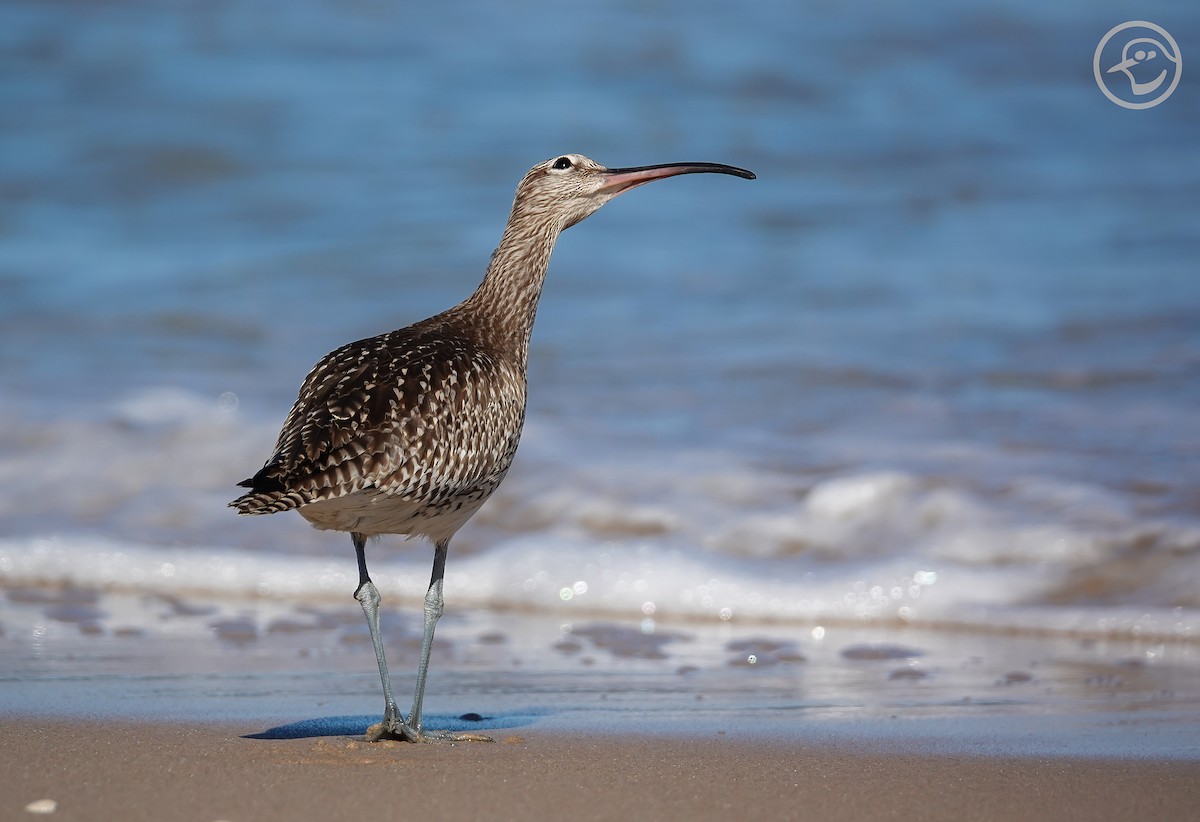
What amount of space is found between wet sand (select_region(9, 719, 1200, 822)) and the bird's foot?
0.06 meters

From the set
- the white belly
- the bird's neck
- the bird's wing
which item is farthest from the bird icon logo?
the white belly

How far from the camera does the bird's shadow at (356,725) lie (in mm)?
4998

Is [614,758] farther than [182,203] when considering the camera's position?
No

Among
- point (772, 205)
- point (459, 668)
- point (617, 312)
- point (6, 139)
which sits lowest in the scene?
point (459, 668)

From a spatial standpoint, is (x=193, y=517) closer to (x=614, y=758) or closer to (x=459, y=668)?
(x=459, y=668)

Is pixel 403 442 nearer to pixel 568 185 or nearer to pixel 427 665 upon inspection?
pixel 427 665

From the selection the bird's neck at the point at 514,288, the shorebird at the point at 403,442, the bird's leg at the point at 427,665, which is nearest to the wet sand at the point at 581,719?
the bird's leg at the point at 427,665

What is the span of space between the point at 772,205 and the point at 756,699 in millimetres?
9251

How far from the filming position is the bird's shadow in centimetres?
500

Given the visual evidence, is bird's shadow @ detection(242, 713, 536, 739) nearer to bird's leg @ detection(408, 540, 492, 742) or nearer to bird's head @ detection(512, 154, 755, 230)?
bird's leg @ detection(408, 540, 492, 742)

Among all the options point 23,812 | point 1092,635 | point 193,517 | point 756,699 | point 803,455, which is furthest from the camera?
point 803,455

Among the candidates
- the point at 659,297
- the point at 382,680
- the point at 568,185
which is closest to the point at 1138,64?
the point at 659,297

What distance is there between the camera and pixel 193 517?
8.34 metres

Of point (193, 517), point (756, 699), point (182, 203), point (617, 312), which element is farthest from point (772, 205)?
point (756, 699)
